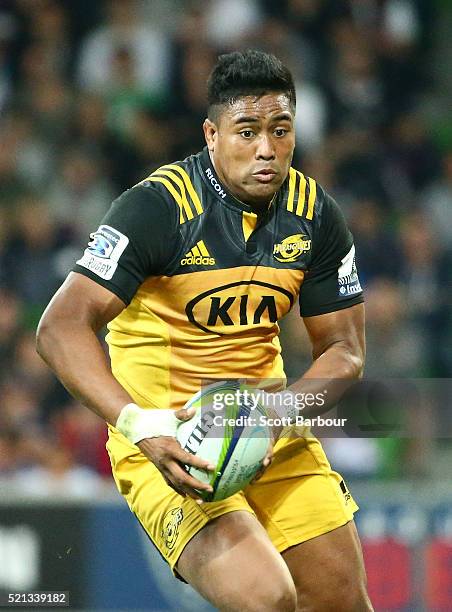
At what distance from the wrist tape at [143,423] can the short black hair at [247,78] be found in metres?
1.16

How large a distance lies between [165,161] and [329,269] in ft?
15.7

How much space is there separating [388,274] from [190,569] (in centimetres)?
488

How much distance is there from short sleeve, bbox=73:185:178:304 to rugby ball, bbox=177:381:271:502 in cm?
50

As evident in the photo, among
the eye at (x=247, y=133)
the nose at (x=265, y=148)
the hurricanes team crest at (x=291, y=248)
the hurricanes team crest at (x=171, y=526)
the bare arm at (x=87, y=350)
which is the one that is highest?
the eye at (x=247, y=133)

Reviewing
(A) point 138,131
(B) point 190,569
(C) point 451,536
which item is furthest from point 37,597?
(A) point 138,131

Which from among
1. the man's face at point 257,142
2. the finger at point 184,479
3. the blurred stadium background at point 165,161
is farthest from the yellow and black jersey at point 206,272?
the blurred stadium background at point 165,161

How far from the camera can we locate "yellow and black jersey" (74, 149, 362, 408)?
4.23 metres

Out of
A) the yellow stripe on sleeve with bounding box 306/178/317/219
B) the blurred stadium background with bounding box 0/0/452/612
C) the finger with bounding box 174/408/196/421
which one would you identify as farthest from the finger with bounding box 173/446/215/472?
the blurred stadium background with bounding box 0/0/452/612

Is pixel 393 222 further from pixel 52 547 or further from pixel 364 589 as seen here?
pixel 364 589

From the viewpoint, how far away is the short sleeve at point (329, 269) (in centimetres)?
459

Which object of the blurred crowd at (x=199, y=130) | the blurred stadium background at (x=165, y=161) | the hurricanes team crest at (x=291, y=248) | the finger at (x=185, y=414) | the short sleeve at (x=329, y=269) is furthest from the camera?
the blurred crowd at (x=199, y=130)

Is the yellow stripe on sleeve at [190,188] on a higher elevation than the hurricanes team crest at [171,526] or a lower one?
higher

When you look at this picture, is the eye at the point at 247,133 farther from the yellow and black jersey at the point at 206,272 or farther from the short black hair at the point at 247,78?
the yellow and black jersey at the point at 206,272

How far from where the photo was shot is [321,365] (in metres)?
4.54
